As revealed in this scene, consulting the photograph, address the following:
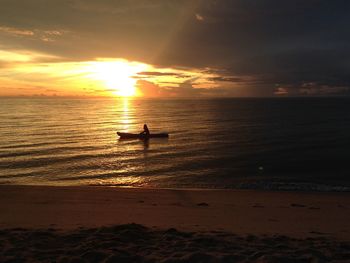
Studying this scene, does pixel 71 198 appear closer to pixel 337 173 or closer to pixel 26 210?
pixel 26 210

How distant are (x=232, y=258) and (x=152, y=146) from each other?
36928mm

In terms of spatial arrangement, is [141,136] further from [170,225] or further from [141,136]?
[170,225]

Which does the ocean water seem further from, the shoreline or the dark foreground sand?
the dark foreground sand

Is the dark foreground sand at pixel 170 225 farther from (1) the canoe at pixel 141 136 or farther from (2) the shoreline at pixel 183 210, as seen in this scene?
(1) the canoe at pixel 141 136

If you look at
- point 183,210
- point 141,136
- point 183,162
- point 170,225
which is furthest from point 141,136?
point 170,225

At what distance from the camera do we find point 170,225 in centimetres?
1239

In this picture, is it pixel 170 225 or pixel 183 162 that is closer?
pixel 170 225

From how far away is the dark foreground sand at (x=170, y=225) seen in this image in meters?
8.34

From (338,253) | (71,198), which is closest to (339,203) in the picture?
(338,253)

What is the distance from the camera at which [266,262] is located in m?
7.73

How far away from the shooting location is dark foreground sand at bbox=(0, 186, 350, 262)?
328 inches

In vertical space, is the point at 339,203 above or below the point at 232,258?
below

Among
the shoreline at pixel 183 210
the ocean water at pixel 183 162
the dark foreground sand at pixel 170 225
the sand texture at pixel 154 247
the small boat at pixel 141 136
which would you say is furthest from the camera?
the small boat at pixel 141 136

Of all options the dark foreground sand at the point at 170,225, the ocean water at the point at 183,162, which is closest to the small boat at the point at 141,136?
the ocean water at the point at 183,162
